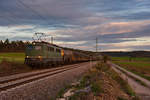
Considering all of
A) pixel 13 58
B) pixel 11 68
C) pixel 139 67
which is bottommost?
pixel 139 67

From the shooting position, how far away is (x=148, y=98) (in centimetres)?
1163

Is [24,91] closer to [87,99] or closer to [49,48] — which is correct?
[87,99]

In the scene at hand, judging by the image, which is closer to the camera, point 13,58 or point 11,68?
point 11,68

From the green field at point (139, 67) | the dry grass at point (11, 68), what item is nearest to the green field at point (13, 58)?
the dry grass at point (11, 68)

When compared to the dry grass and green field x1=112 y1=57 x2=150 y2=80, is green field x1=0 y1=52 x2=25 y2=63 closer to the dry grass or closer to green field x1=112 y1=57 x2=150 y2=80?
the dry grass

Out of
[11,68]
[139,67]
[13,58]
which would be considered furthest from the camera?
[139,67]

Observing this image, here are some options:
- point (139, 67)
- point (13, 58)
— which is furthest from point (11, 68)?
point (139, 67)

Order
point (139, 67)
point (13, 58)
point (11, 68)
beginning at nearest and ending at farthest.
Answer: point (11, 68) → point (13, 58) → point (139, 67)

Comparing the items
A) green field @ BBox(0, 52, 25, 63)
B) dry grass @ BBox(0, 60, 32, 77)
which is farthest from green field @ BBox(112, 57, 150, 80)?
green field @ BBox(0, 52, 25, 63)

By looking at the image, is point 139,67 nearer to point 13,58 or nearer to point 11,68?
point 13,58

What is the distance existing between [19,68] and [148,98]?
18274 millimetres

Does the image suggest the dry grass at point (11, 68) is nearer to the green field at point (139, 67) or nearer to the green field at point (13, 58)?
the green field at point (13, 58)

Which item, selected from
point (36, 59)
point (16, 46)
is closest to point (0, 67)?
point (36, 59)

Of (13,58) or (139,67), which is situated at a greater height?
(13,58)
